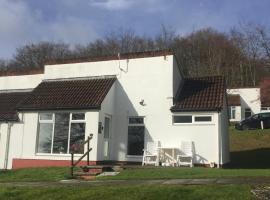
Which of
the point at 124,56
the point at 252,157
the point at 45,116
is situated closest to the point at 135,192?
the point at 45,116

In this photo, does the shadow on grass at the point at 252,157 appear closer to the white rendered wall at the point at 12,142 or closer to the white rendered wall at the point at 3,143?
the white rendered wall at the point at 12,142

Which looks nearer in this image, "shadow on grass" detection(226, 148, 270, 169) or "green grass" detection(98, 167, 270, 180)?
"green grass" detection(98, 167, 270, 180)

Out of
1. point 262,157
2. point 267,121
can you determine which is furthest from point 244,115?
point 262,157

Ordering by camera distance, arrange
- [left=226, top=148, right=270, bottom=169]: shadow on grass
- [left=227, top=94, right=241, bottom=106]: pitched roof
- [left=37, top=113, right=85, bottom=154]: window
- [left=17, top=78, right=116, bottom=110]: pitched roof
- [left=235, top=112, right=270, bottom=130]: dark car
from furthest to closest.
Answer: [left=227, top=94, right=241, bottom=106]: pitched roof < [left=235, top=112, right=270, bottom=130]: dark car < [left=226, top=148, right=270, bottom=169]: shadow on grass < [left=17, top=78, right=116, bottom=110]: pitched roof < [left=37, top=113, right=85, bottom=154]: window

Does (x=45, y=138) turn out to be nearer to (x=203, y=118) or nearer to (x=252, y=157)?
(x=203, y=118)

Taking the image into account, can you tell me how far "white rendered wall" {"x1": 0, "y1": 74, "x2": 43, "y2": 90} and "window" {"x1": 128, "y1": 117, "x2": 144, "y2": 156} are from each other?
7.71 metres

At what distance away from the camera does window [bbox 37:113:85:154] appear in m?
20.2

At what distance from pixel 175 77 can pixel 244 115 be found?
31394mm

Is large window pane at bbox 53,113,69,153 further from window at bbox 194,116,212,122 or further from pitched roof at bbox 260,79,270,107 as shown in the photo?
pitched roof at bbox 260,79,270,107

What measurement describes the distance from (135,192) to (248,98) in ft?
142

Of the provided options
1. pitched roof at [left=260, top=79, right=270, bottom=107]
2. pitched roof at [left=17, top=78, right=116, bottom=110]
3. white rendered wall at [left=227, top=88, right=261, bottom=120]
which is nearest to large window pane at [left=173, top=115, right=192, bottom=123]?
pitched roof at [left=17, top=78, right=116, bottom=110]

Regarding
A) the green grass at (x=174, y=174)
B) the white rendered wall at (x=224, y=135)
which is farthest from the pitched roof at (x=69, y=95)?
the white rendered wall at (x=224, y=135)

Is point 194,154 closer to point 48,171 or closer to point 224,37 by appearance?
point 48,171

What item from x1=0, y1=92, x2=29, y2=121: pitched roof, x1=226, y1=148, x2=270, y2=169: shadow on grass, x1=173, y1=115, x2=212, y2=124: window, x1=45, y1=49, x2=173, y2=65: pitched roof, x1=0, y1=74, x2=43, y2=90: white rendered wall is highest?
x1=45, y1=49, x2=173, y2=65: pitched roof
